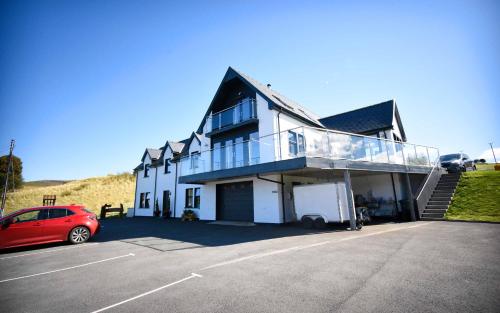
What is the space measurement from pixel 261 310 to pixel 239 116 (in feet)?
46.5

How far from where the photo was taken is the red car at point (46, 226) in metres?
8.23

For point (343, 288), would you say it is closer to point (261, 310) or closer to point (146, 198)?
point (261, 310)

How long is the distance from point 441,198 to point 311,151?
439 inches

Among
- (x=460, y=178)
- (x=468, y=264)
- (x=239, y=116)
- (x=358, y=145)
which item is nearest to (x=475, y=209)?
(x=460, y=178)

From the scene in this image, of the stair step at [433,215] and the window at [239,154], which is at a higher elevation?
the window at [239,154]

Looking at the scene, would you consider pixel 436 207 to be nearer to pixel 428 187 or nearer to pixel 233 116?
pixel 428 187

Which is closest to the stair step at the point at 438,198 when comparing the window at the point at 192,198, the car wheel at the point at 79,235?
the window at the point at 192,198

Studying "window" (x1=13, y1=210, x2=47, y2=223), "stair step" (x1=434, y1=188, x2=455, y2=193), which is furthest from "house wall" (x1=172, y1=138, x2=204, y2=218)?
"stair step" (x1=434, y1=188, x2=455, y2=193)

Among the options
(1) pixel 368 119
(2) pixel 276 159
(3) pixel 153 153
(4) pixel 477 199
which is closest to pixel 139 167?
(3) pixel 153 153

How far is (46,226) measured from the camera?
886 cm

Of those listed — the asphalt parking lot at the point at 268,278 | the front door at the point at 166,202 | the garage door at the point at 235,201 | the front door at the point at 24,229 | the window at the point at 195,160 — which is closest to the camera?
the asphalt parking lot at the point at 268,278

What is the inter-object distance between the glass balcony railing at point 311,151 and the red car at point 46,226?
749 cm

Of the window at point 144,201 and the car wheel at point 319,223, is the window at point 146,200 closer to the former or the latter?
the window at point 144,201

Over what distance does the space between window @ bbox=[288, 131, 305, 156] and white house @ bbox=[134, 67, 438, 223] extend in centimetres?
5
